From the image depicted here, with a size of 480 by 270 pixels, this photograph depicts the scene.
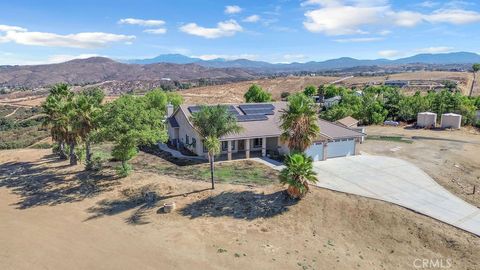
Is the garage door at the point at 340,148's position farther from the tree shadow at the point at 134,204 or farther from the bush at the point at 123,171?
the bush at the point at 123,171

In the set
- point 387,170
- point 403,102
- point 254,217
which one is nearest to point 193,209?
point 254,217

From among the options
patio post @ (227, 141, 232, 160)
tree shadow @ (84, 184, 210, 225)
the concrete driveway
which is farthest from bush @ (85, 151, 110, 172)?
the concrete driveway

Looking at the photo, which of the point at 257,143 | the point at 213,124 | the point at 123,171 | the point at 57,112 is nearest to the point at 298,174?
the point at 213,124

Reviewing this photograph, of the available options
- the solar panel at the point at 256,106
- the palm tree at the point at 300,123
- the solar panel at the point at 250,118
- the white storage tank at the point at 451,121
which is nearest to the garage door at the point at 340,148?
the solar panel at the point at 250,118

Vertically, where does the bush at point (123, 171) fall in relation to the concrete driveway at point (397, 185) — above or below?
above

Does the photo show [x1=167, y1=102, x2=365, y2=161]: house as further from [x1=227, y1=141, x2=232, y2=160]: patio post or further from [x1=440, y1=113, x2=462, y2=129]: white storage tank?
[x1=440, y1=113, x2=462, y2=129]: white storage tank
